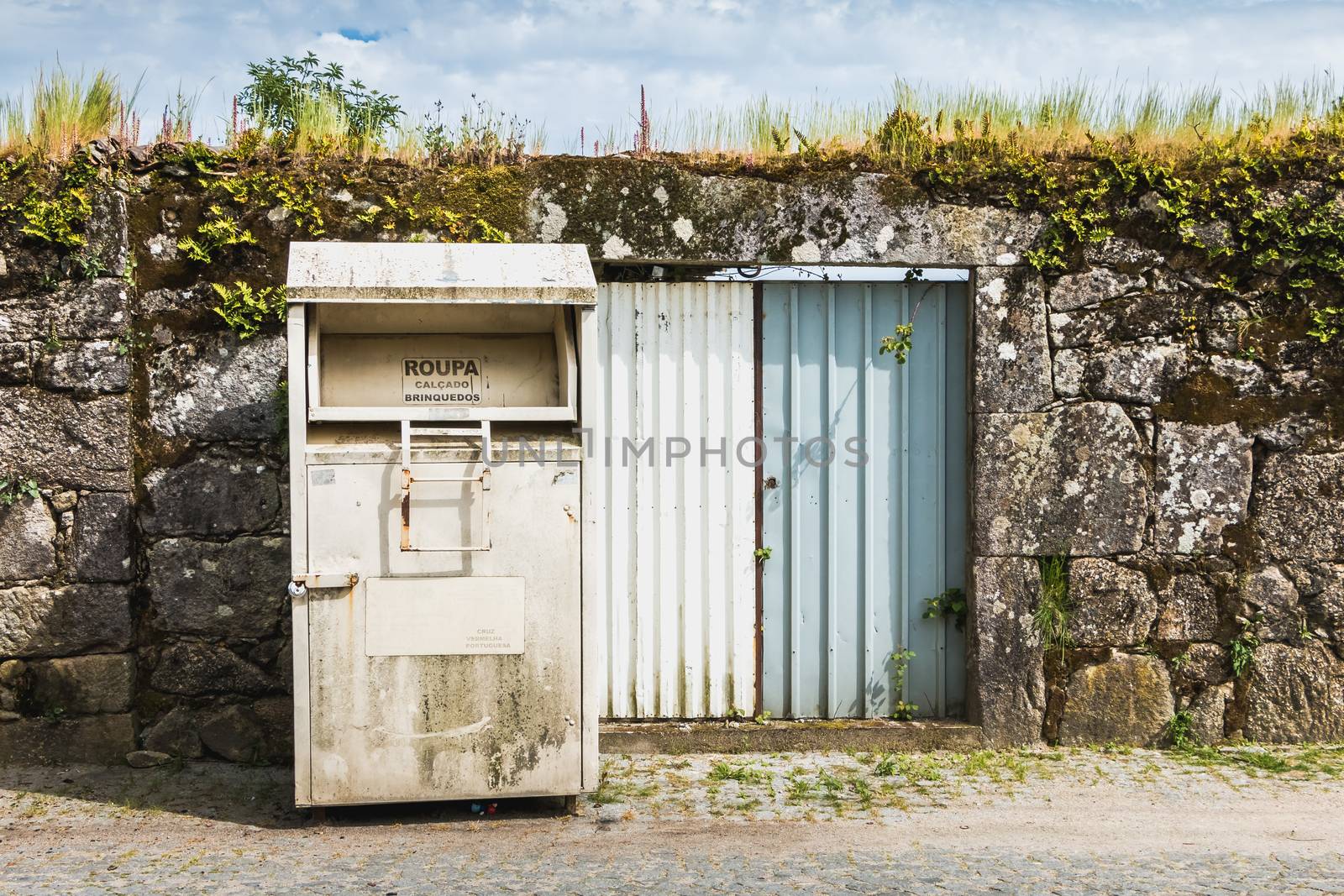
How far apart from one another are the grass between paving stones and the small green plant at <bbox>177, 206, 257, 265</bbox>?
287 centimetres

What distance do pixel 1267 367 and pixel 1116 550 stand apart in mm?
1135

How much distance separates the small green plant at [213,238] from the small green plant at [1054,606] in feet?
13.0

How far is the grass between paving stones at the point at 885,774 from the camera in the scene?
439 centimetres

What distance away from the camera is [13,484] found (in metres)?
4.80

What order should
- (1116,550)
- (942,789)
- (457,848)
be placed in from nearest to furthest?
(457,848), (942,789), (1116,550)

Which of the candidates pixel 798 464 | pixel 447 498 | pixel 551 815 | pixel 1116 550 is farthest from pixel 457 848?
pixel 1116 550

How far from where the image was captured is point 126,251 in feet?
15.9

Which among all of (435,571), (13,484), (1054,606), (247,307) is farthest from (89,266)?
(1054,606)

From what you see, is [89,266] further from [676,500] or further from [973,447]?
[973,447]

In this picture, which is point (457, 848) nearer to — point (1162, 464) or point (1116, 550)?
point (1116, 550)

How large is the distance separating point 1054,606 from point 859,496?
1040mm

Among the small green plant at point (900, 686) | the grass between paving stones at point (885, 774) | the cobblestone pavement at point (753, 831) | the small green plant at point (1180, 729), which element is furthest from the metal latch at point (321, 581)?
the small green plant at point (1180, 729)

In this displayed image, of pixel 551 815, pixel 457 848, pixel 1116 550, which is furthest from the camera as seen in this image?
pixel 1116 550

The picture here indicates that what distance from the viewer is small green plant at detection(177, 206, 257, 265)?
15.9 ft
